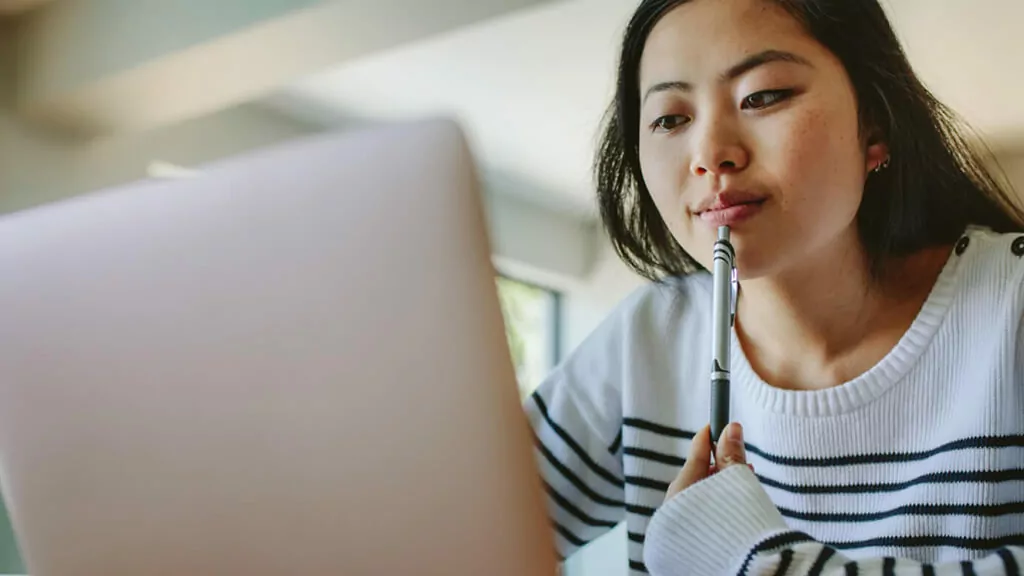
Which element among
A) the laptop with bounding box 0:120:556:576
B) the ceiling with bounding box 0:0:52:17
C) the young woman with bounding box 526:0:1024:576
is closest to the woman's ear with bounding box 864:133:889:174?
the young woman with bounding box 526:0:1024:576

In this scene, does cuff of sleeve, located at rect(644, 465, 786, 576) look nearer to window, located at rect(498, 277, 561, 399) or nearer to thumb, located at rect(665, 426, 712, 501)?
thumb, located at rect(665, 426, 712, 501)

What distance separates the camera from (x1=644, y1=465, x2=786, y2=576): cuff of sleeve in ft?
1.90

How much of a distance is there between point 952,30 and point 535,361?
2179mm

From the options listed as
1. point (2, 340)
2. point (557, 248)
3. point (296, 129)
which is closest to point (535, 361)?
point (557, 248)

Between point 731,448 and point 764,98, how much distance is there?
11.1 inches

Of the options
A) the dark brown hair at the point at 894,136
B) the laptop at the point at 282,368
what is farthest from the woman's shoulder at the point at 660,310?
the laptop at the point at 282,368

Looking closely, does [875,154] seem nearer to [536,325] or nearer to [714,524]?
[714,524]

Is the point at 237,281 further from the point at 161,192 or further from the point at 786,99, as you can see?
the point at 786,99

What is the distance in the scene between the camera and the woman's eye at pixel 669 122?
0.77 m

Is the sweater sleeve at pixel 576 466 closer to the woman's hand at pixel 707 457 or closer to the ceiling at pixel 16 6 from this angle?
the woman's hand at pixel 707 457

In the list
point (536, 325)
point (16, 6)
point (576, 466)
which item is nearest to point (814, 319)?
point (576, 466)

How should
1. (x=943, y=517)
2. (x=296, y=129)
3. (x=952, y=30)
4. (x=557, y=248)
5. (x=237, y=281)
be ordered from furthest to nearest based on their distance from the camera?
(x=557, y=248) → (x=296, y=129) → (x=952, y=30) → (x=943, y=517) → (x=237, y=281)

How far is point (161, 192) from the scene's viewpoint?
0.50 m

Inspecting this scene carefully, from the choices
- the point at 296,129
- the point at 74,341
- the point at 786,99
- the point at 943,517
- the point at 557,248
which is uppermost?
the point at 296,129
